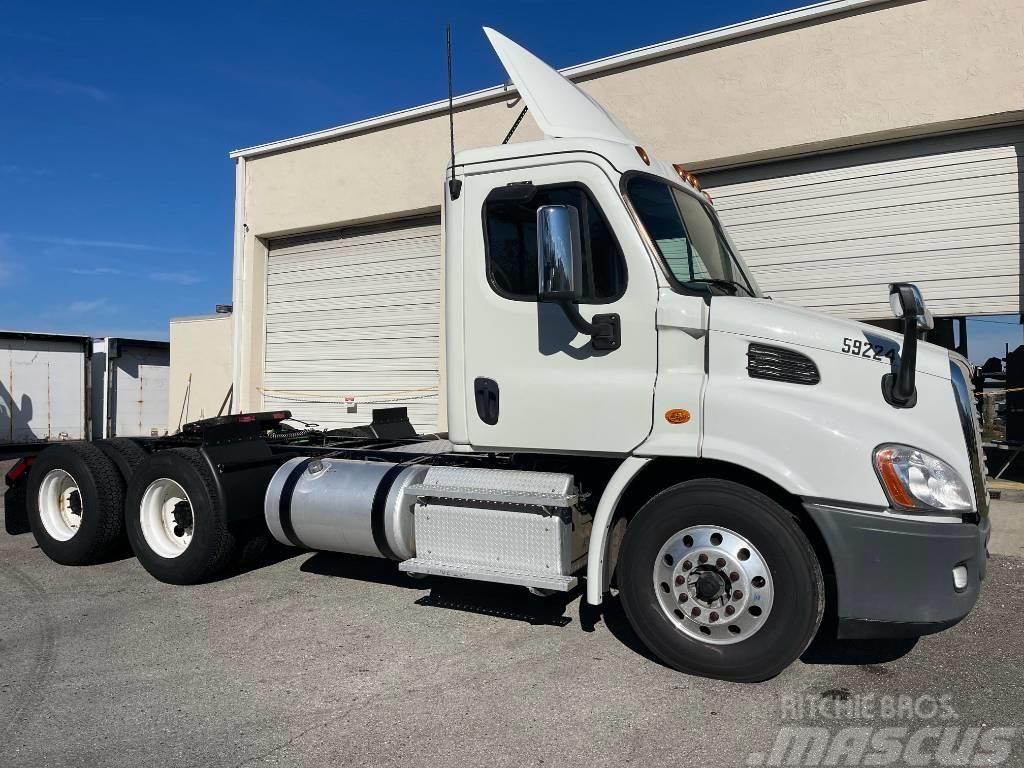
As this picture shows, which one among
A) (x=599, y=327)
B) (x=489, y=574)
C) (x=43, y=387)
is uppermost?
(x=599, y=327)

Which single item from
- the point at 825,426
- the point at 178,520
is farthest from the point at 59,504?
the point at 825,426

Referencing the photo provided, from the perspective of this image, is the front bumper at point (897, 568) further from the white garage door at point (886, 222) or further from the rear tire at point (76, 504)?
the rear tire at point (76, 504)

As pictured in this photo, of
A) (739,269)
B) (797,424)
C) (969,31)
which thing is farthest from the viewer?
(969,31)

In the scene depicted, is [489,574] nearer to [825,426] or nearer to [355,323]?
[825,426]

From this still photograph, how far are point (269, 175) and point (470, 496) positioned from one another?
9.95 metres

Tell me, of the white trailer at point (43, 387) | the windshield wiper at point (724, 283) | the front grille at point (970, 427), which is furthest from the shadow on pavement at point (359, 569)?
the white trailer at point (43, 387)

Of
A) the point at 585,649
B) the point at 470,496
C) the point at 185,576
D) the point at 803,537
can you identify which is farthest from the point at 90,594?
the point at 803,537

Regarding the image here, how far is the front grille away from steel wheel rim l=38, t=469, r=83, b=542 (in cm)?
660

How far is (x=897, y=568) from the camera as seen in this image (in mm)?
3645

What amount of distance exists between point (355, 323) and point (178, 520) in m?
6.45

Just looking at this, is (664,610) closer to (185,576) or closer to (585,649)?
(585,649)

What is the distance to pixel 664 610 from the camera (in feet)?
13.5

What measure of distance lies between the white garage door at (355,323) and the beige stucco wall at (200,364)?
4.66 ft

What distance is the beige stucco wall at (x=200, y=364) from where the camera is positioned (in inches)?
563
